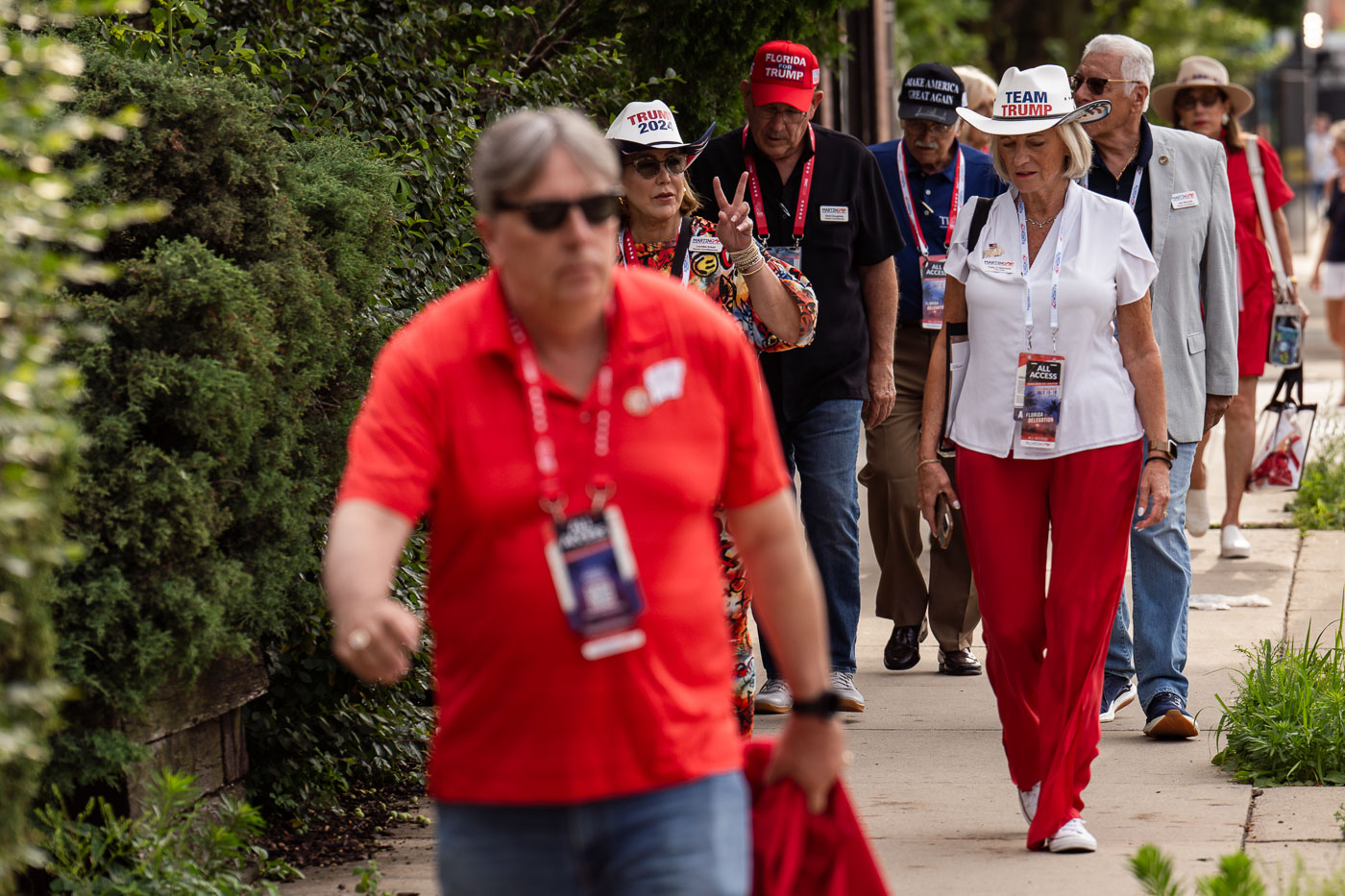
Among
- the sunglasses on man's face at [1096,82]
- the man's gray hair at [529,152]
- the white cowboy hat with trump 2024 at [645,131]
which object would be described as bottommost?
the man's gray hair at [529,152]

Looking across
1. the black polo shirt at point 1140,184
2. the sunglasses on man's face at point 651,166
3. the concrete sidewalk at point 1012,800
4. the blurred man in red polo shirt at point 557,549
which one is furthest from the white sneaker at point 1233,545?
the blurred man in red polo shirt at point 557,549

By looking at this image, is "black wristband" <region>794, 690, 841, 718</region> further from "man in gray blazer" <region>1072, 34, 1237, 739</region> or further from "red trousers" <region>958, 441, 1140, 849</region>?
"man in gray blazer" <region>1072, 34, 1237, 739</region>

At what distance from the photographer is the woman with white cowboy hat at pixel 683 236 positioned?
4977 mm

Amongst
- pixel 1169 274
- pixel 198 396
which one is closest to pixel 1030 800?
pixel 1169 274

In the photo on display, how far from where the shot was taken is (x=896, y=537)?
22.6 ft

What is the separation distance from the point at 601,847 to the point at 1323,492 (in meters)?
8.05

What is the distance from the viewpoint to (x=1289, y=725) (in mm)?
5152

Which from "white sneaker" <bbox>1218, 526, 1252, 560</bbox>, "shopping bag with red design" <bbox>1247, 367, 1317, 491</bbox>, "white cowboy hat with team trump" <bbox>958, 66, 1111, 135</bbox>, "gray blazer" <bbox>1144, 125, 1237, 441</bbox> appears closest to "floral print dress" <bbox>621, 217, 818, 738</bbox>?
"white cowboy hat with team trump" <bbox>958, 66, 1111, 135</bbox>

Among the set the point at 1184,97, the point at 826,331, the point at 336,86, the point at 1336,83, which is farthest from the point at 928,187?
the point at 1336,83

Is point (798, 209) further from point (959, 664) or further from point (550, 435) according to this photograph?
point (550, 435)

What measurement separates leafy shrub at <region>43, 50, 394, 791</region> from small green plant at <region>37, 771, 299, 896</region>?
0.39 ft

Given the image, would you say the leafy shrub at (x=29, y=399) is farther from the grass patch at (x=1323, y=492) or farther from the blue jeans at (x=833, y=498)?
the grass patch at (x=1323, y=492)

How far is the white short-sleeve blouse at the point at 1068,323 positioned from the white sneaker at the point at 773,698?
5.26 feet

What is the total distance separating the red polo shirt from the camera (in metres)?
2.52
